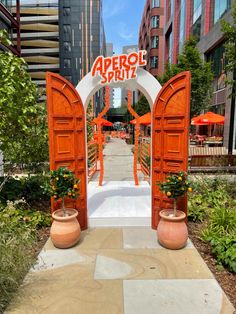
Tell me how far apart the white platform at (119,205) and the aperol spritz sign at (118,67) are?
2.99 meters

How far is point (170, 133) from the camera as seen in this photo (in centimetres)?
505

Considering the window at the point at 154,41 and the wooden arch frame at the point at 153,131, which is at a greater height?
the window at the point at 154,41

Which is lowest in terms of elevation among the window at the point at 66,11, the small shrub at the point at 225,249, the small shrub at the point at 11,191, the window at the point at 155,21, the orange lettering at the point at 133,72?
the small shrub at the point at 225,249

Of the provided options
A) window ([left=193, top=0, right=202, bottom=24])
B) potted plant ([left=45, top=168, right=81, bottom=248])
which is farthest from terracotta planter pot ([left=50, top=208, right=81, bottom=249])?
window ([left=193, top=0, right=202, bottom=24])

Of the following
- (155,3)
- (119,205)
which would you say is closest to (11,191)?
(119,205)

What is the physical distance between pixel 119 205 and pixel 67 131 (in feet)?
8.08

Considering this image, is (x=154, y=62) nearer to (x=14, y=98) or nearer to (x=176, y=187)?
(x=14, y=98)

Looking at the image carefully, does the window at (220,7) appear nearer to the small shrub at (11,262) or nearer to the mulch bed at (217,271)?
the mulch bed at (217,271)

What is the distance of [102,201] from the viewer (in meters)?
6.84

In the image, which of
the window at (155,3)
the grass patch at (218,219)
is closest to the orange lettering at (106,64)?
the grass patch at (218,219)

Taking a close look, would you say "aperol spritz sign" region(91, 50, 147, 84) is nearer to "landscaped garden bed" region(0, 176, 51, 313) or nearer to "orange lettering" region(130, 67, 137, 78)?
"orange lettering" region(130, 67, 137, 78)

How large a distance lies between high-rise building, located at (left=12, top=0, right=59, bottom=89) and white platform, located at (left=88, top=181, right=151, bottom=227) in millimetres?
52071

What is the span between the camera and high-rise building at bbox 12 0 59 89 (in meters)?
56.0

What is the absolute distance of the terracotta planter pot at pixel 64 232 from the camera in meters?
4.49
